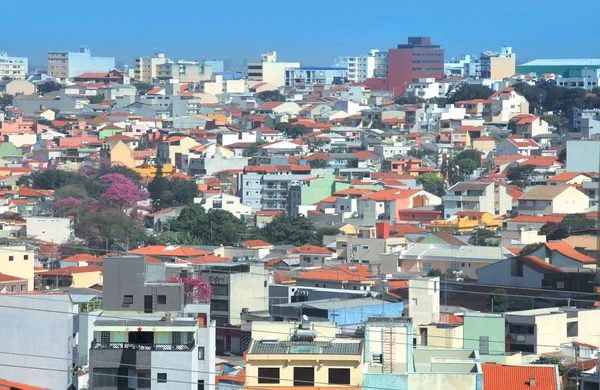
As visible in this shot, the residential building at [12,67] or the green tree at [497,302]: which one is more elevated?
the residential building at [12,67]

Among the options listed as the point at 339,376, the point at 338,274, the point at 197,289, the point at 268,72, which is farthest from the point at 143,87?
the point at 339,376

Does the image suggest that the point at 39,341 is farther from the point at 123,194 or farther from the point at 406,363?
the point at 123,194

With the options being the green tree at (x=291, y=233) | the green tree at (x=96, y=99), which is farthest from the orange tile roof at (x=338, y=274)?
the green tree at (x=96, y=99)

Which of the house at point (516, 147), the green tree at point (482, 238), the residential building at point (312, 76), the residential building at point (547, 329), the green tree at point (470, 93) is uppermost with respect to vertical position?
the residential building at point (312, 76)

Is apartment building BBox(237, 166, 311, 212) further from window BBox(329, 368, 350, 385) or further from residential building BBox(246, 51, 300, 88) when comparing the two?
residential building BBox(246, 51, 300, 88)

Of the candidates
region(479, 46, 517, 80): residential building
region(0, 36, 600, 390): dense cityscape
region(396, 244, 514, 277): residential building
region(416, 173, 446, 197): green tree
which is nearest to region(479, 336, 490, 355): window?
region(0, 36, 600, 390): dense cityscape

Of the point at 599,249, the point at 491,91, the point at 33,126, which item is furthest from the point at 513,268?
the point at 491,91

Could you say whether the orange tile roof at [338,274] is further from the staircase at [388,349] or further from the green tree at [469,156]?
the green tree at [469,156]
